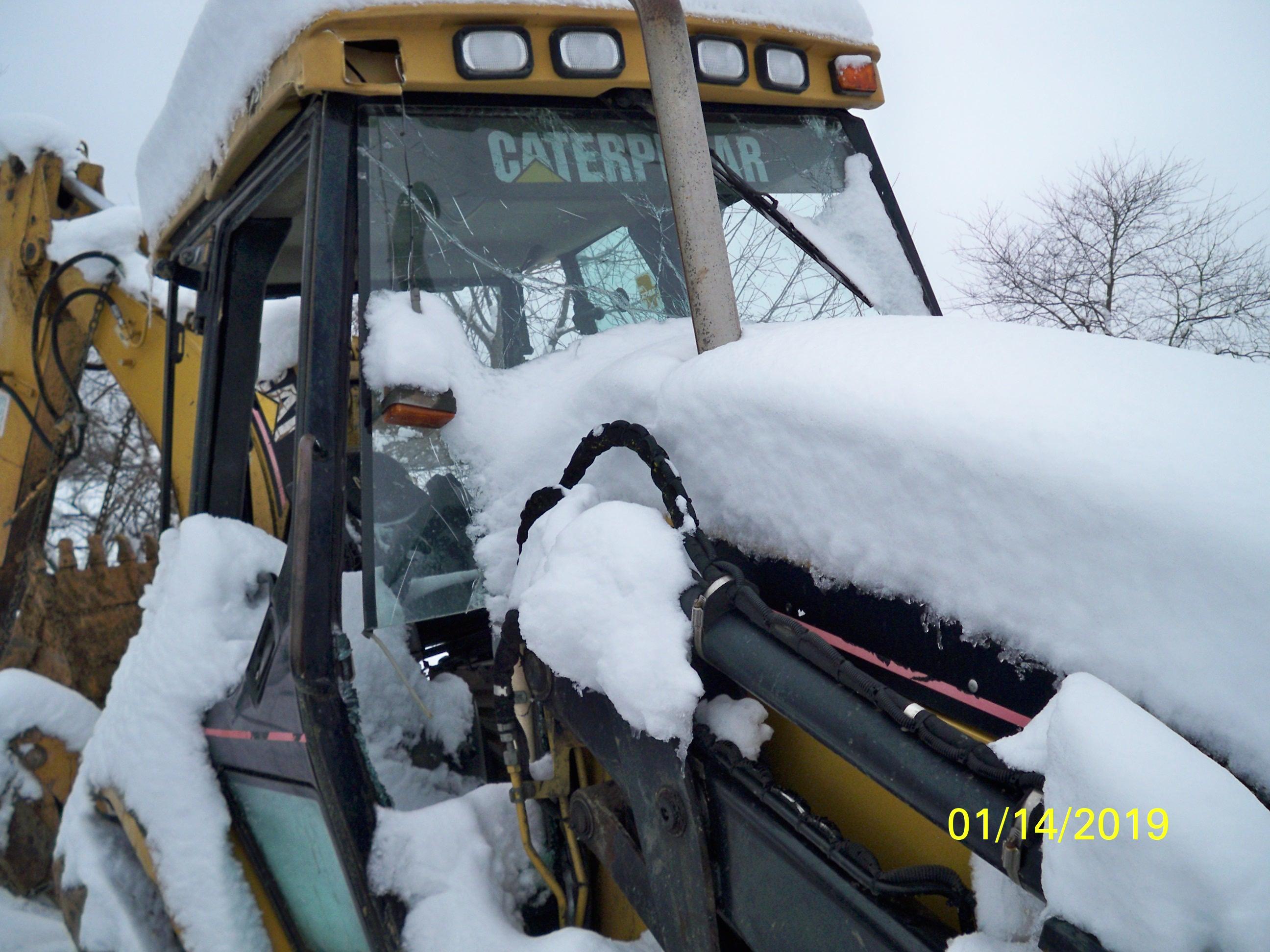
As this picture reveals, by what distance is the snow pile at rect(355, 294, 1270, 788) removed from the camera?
72cm

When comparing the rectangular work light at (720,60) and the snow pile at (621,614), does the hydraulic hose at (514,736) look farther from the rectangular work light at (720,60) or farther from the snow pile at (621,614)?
the rectangular work light at (720,60)

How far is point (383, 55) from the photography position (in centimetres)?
153

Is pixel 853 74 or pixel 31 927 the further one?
pixel 31 927

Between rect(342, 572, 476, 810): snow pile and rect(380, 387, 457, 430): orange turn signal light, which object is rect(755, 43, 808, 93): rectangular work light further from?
rect(342, 572, 476, 810): snow pile

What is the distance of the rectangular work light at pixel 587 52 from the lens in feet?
5.21

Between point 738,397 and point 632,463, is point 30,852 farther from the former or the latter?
point 738,397

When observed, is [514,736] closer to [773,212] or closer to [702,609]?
[702,609]

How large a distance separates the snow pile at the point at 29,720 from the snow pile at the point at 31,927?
0.20 meters

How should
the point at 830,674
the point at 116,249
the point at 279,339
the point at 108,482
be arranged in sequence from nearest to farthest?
1. the point at 830,674
2. the point at 279,339
3. the point at 116,249
4. the point at 108,482

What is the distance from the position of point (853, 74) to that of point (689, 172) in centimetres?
87

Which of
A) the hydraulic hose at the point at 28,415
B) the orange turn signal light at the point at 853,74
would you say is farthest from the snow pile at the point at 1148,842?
the hydraulic hose at the point at 28,415

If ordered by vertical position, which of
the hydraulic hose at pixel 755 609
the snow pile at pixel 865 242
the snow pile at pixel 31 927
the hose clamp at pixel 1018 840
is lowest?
the snow pile at pixel 31 927
